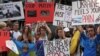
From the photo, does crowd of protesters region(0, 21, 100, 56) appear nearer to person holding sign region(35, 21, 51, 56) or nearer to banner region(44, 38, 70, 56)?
person holding sign region(35, 21, 51, 56)

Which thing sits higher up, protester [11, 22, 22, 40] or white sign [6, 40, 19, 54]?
protester [11, 22, 22, 40]

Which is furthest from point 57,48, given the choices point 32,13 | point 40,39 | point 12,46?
point 32,13

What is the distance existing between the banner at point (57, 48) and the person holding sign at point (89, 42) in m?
0.46

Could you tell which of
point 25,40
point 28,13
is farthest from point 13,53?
point 28,13

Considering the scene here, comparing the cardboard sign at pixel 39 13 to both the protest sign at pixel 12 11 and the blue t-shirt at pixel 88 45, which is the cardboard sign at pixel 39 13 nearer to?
the protest sign at pixel 12 11

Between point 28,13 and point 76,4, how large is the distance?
1548 mm

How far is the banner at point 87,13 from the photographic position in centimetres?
1547

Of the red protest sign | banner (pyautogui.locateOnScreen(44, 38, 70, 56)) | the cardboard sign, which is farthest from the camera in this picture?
the cardboard sign

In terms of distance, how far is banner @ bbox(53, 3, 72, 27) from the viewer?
1639 cm

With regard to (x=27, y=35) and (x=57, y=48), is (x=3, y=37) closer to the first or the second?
(x=27, y=35)

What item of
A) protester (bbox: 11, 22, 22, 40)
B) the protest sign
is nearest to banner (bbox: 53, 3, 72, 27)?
the protest sign

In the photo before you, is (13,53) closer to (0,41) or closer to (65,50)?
(0,41)

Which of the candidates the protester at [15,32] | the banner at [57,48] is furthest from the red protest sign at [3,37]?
the banner at [57,48]

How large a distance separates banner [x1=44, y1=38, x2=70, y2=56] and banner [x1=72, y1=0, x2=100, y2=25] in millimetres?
1272
